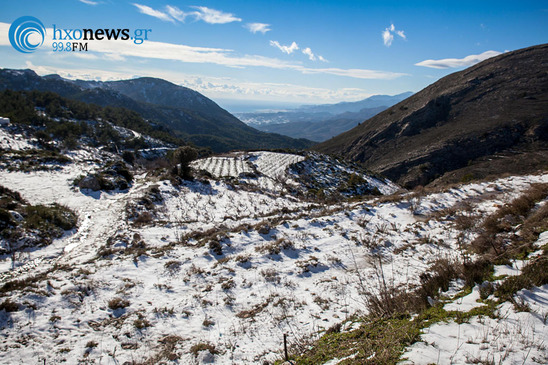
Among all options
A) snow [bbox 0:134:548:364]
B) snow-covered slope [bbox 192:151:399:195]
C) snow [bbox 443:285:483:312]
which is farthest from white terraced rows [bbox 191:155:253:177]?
snow [bbox 443:285:483:312]

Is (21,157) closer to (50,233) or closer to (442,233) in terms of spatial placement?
(50,233)

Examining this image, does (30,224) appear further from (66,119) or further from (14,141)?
(66,119)

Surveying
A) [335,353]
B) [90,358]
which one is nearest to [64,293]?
[90,358]

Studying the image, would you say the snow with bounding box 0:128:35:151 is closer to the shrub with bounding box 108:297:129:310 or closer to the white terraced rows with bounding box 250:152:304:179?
the white terraced rows with bounding box 250:152:304:179

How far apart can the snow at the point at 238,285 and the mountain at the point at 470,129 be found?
35456 mm

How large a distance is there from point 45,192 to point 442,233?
2734 centimetres

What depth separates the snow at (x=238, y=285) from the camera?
450 cm

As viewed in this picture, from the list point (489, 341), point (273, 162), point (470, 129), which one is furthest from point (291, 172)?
point (470, 129)

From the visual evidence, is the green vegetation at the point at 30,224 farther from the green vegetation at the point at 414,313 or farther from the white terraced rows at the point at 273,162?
the white terraced rows at the point at 273,162

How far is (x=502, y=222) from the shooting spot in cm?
730

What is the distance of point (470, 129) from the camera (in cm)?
5131

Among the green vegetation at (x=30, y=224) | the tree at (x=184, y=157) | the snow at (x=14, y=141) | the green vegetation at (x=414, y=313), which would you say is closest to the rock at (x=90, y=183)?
the green vegetation at (x=30, y=224)

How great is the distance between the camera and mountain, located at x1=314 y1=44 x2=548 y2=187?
43781 mm

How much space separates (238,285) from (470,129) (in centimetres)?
6278
